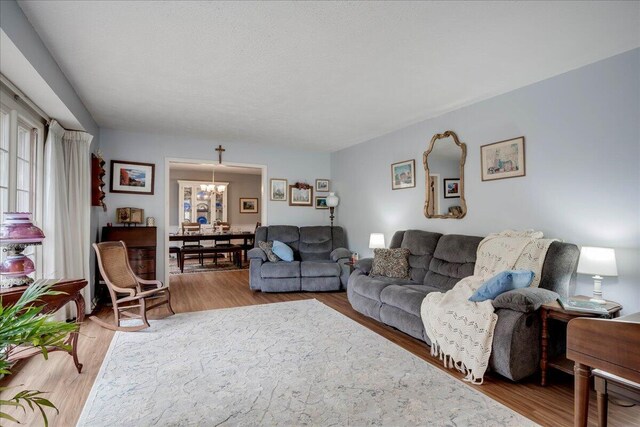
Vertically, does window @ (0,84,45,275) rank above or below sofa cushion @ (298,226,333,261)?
above

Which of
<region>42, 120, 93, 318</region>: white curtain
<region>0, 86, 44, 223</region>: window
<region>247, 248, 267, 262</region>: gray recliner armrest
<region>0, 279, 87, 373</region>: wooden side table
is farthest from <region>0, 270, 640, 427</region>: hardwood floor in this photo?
<region>247, 248, 267, 262</region>: gray recliner armrest

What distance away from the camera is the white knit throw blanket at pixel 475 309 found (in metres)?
2.38

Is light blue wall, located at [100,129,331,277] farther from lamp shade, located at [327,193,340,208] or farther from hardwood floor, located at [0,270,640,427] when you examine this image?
hardwood floor, located at [0,270,640,427]

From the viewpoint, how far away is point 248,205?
33.8 feet

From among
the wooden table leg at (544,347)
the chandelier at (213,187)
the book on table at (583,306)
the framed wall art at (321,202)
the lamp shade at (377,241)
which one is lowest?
the wooden table leg at (544,347)

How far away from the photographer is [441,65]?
9.35 feet

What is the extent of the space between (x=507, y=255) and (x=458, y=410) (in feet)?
5.10

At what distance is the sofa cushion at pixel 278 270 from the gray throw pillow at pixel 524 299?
10.3 ft

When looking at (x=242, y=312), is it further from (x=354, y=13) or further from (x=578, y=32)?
(x=578, y=32)

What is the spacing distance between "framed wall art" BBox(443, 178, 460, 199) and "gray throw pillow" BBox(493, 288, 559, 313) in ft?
5.73

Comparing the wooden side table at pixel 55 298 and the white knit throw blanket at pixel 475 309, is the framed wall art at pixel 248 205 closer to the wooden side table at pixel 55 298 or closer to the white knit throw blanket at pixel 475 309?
the wooden side table at pixel 55 298

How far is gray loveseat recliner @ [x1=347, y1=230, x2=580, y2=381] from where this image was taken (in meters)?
2.31

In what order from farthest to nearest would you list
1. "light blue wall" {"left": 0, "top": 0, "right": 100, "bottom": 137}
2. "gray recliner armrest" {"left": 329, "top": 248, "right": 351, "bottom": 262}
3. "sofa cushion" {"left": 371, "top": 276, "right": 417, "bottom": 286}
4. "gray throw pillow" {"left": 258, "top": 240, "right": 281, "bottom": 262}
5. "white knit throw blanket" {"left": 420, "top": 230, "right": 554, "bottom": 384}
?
"gray recliner armrest" {"left": 329, "top": 248, "right": 351, "bottom": 262}, "gray throw pillow" {"left": 258, "top": 240, "right": 281, "bottom": 262}, "sofa cushion" {"left": 371, "top": 276, "right": 417, "bottom": 286}, "white knit throw blanket" {"left": 420, "top": 230, "right": 554, "bottom": 384}, "light blue wall" {"left": 0, "top": 0, "right": 100, "bottom": 137}

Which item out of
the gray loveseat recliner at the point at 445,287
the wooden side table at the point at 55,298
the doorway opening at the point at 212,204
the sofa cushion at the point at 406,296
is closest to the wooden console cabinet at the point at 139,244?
the wooden side table at the point at 55,298
